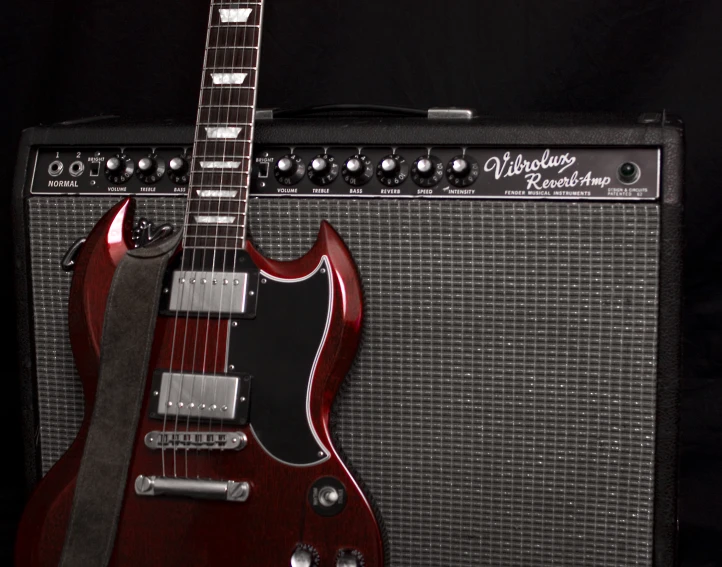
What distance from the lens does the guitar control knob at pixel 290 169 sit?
1.30m

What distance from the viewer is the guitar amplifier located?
3.98 ft

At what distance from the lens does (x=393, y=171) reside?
127cm

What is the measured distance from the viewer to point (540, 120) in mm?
1274

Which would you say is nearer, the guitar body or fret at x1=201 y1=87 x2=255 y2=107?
the guitar body

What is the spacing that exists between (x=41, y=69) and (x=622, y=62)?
3.44 feet

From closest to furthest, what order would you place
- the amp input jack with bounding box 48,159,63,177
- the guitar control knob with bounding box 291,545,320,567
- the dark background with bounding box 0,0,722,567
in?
the guitar control knob with bounding box 291,545,320,567 → the amp input jack with bounding box 48,159,63,177 → the dark background with bounding box 0,0,722,567

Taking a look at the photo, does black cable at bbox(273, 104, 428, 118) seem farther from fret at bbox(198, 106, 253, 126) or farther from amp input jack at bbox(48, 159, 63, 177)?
amp input jack at bbox(48, 159, 63, 177)

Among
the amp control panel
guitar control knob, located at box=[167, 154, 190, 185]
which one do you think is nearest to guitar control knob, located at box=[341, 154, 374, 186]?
the amp control panel

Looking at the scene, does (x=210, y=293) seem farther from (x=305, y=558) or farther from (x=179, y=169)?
(x=305, y=558)

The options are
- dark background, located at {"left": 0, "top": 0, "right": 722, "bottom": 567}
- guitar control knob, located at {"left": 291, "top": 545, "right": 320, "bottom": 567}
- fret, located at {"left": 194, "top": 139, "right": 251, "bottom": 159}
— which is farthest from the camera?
dark background, located at {"left": 0, "top": 0, "right": 722, "bottom": 567}

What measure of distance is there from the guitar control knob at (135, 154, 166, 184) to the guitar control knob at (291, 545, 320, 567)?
0.54m

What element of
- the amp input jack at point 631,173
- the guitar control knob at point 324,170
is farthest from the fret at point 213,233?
the amp input jack at point 631,173

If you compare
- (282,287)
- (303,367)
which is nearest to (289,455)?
(303,367)

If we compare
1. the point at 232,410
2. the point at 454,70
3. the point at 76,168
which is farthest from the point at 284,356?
the point at 454,70
